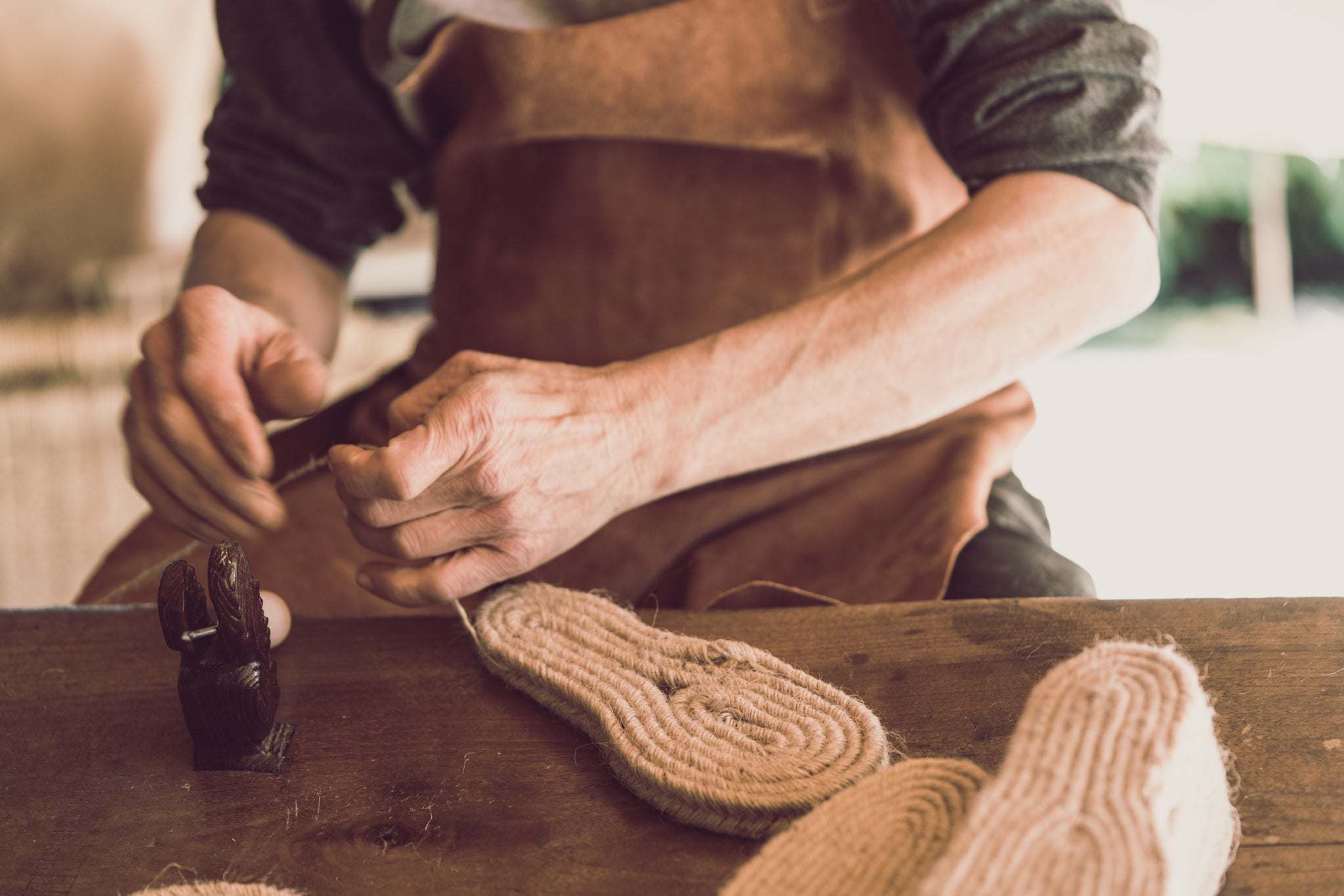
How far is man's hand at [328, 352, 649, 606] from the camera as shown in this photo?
0.60m

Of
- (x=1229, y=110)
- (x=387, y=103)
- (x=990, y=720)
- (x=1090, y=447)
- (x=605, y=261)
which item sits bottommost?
(x=1090, y=447)

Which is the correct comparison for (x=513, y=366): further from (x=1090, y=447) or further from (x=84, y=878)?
(x=1090, y=447)

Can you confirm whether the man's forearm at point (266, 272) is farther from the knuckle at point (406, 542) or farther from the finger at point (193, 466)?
the knuckle at point (406, 542)

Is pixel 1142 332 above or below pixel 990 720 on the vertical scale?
below

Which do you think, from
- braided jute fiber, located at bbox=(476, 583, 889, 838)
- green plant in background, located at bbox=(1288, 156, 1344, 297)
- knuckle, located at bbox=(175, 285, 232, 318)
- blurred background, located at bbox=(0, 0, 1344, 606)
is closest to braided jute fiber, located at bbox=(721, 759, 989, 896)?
braided jute fiber, located at bbox=(476, 583, 889, 838)

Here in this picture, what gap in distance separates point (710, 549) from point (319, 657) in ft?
1.08

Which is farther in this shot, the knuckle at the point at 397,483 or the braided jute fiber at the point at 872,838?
the knuckle at the point at 397,483

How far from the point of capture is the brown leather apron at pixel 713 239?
0.83 metres

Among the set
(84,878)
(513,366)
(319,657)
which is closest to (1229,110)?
(513,366)

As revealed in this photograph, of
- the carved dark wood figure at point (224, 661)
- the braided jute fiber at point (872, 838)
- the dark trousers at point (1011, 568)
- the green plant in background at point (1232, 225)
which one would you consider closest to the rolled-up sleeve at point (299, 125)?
the carved dark wood figure at point (224, 661)

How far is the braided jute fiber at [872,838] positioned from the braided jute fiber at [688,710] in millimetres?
35

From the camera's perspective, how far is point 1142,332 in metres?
2.97

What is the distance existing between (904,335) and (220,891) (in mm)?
555

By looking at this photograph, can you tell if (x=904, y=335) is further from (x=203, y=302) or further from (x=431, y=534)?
(x=203, y=302)
